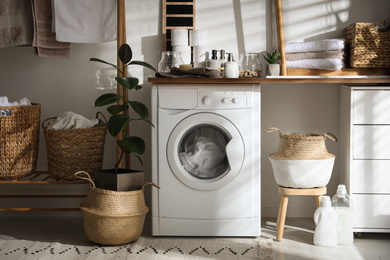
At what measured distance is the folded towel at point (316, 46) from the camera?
3047 mm

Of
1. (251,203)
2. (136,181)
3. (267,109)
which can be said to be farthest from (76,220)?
(267,109)

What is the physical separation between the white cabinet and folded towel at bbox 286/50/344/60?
238 millimetres

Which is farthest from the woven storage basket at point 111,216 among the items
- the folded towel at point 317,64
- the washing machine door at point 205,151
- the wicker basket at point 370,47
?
the wicker basket at point 370,47

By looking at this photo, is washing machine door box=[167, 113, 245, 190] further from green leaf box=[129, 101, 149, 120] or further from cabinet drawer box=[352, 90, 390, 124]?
cabinet drawer box=[352, 90, 390, 124]

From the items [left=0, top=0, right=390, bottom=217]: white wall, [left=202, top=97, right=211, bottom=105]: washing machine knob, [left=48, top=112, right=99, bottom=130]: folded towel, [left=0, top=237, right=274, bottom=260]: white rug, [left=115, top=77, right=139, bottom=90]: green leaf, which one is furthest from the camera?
[left=0, top=0, right=390, bottom=217]: white wall

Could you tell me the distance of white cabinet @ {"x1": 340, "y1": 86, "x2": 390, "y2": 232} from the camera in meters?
2.87

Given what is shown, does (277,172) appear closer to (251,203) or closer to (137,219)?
(251,203)

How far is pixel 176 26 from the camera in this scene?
3.31 meters

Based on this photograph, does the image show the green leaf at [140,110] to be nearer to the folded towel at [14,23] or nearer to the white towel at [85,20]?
the white towel at [85,20]

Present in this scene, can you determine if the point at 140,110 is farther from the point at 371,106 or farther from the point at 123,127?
the point at 371,106

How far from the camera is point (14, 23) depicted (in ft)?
10.2

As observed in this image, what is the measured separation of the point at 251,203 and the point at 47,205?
52.1 inches

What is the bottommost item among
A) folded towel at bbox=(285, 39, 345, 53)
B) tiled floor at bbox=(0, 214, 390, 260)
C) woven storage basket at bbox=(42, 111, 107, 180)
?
tiled floor at bbox=(0, 214, 390, 260)

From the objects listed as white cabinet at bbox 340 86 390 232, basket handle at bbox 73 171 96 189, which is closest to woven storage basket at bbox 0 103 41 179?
basket handle at bbox 73 171 96 189
